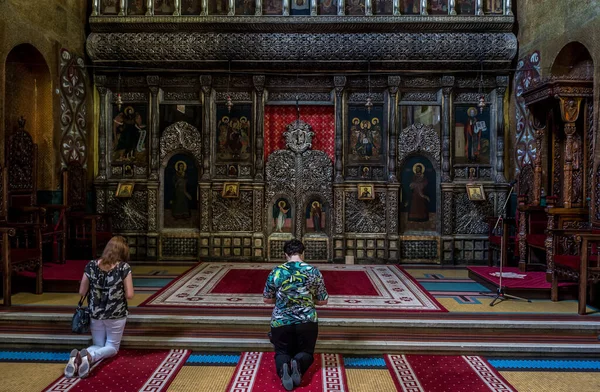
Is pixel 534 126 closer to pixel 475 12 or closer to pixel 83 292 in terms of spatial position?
pixel 475 12

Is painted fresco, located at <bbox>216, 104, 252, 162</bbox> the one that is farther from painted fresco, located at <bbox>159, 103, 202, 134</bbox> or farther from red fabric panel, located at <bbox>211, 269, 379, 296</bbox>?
red fabric panel, located at <bbox>211, 269, 379, 296</bbox>

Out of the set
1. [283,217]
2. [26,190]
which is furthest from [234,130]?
[26,190]

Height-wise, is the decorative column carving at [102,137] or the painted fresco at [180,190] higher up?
the decorative column carving at [102,137]

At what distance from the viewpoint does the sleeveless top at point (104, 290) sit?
14.1 feet

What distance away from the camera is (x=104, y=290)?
4324mm

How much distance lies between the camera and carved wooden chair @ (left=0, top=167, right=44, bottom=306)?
18.8ft

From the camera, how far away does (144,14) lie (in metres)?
9.45

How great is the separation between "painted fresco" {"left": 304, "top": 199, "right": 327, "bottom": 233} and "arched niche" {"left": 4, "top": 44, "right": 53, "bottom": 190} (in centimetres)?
517

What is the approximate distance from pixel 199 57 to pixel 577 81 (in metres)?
7.03

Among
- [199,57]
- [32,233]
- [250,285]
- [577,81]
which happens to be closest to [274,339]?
[250,285]

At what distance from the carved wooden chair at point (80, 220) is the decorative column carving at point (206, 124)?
2.24 meters

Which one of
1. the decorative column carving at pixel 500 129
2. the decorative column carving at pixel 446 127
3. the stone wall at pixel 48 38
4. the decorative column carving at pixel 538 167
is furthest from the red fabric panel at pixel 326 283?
the stone wall at pixel 48 38

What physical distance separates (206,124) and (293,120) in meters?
1.91

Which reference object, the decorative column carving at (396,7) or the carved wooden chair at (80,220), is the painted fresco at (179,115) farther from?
the decorative column carving at (396,7)
